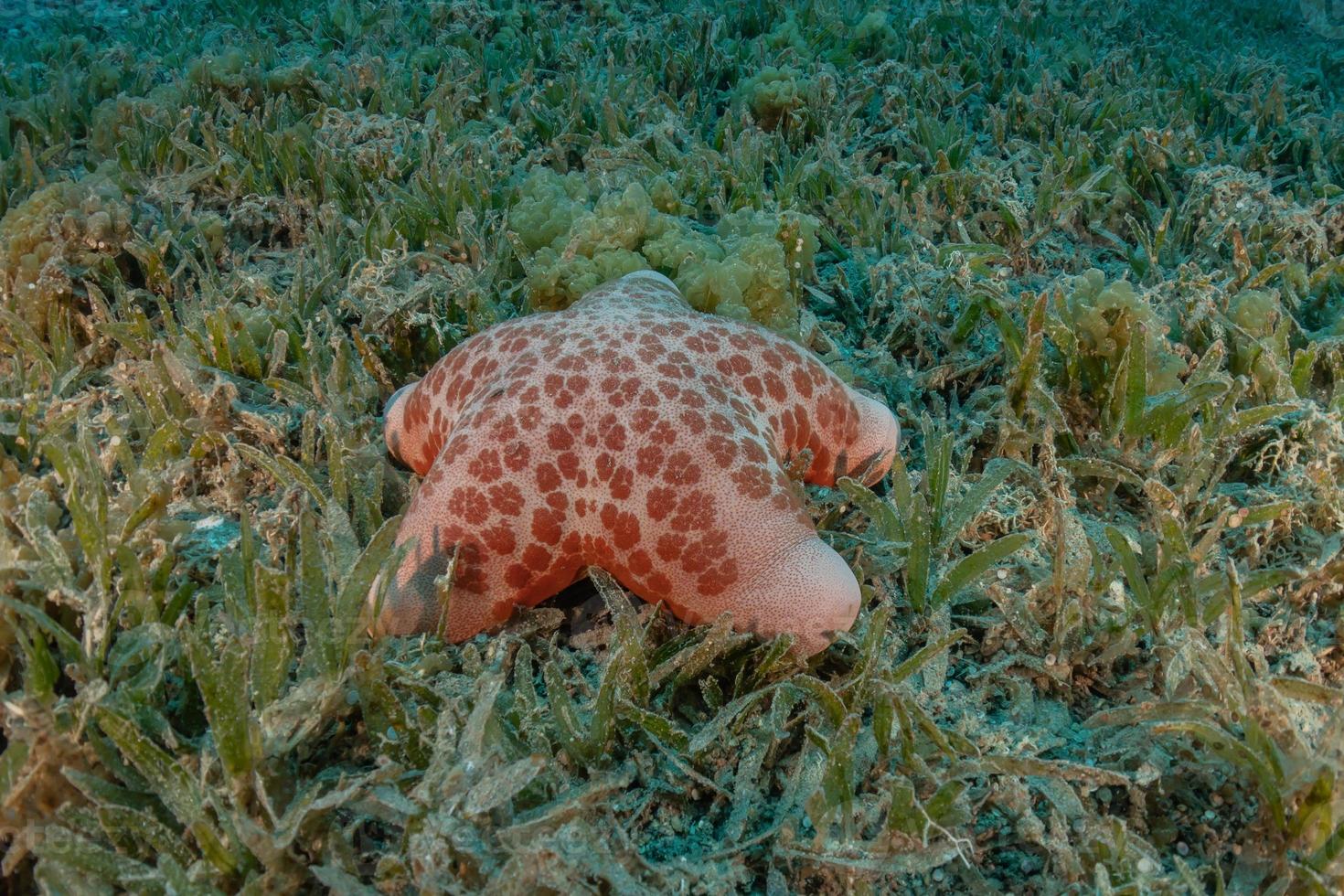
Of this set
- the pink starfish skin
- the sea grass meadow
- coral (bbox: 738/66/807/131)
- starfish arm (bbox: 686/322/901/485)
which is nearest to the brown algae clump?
the sea grass meadow

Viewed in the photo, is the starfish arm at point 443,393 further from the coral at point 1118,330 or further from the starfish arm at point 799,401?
the coral at point 1118,330

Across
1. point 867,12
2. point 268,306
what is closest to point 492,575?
point 268,306

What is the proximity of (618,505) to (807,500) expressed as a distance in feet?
2.24

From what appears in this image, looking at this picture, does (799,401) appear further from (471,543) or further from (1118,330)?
(1118,330)

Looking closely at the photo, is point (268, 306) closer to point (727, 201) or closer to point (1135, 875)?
point (727, 201)

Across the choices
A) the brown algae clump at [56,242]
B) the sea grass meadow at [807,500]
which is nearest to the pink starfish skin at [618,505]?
the sea grass meadow at [807,500]

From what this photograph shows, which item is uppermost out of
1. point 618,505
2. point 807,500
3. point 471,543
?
point 618,505

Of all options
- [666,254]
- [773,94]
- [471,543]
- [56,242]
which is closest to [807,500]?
[471,543]

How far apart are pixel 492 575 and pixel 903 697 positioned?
40.6 inches

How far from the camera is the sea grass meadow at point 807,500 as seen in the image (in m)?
1.85

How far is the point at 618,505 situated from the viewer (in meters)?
2.28

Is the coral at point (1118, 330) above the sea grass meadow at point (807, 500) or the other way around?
above

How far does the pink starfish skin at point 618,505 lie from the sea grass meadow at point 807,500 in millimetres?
118

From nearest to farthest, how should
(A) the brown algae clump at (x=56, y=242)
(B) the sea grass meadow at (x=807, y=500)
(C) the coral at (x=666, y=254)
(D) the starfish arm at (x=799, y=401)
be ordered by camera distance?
(B) the sea grass meadow at (x=807, y=500)
(D) the starfish arm at (x=799, y=401)
(C) the coral at (x=666, y=254)
(A) the brown algae clump at (x=56, y=242)
